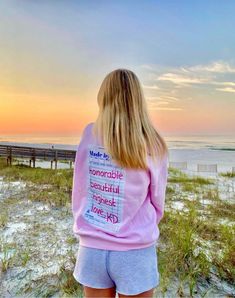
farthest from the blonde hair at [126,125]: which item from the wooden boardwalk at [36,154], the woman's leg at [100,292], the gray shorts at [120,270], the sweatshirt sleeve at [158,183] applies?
the wooden boardwalk at [36,154]

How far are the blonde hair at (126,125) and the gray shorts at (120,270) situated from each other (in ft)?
1.22

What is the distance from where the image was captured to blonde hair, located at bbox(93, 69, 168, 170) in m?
1.27

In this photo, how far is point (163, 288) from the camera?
2387 millimetres

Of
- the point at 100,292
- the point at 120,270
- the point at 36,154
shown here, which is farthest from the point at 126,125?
the point at 36,154

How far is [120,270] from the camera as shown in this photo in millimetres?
1263

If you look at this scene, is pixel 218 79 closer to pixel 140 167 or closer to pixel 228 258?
pixel 228 258

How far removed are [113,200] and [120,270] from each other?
0.28 meters

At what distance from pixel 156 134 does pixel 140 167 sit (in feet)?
0.56

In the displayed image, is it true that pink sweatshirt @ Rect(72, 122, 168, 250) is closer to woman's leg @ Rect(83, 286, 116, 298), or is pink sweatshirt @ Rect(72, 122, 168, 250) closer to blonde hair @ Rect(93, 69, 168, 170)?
blonde hair @ Rect(93, 69, 168, 170)

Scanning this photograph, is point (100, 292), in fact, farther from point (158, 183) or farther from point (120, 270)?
point (158, 183)

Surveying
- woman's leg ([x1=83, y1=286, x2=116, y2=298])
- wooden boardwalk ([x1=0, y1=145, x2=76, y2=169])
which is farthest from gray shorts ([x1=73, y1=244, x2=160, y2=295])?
wooden boardwalk ([x1=0, y1=145, x2=76, y2=169])

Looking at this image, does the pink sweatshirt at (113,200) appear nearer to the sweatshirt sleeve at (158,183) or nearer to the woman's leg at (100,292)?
the sweatshirt sleeve at (158,183)

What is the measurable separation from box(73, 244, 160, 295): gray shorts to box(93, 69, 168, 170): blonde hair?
37 cm

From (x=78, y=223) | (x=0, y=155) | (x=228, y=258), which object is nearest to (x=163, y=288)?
(x=228, y=258)
